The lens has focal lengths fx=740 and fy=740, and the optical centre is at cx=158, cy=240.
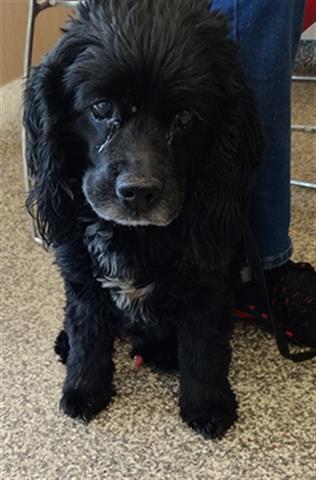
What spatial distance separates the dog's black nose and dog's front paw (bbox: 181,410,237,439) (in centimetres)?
43

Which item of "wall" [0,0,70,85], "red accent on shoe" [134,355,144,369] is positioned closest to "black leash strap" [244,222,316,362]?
"red accent on shoe" [134,355,144,369]

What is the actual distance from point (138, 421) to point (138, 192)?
0.48 metres

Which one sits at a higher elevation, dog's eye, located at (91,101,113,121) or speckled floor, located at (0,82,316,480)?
dog's eye, located at (91,101,113,121)

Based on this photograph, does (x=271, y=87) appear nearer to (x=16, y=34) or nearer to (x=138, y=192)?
(x=138, y=192)

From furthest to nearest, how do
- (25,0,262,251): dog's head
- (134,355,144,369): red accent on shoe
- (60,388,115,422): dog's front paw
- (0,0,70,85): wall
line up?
(0,0,70,85): wall, (134,355,144,369): red accent on shoe, (60,388,115,422): dog's front paw, (25,0,262,251): dog's head

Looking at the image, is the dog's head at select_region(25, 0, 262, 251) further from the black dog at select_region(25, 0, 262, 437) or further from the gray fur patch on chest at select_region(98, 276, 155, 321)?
the gray fur patch on chest at select_region(98, 276, 155, 321)

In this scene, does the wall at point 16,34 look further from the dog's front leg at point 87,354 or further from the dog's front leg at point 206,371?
the dog's front leg at point 206,371

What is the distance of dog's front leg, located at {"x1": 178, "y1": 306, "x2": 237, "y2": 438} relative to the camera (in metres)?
1.21

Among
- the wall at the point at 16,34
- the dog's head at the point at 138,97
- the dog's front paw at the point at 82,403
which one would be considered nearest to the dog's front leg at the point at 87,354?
the dog's front paw at the point at 82,403

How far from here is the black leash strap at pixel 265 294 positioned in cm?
130

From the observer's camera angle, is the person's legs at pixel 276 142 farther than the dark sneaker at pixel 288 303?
No

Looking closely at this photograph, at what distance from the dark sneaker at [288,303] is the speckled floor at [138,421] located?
5 centimetres

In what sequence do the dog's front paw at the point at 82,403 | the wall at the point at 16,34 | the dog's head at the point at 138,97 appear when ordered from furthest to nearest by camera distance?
the wall at the point at 16,34
the dog's front paw at the point at 82,403
the dog's head at the point at 138,97

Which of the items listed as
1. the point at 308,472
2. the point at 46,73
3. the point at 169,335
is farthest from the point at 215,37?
the point at 308,472
